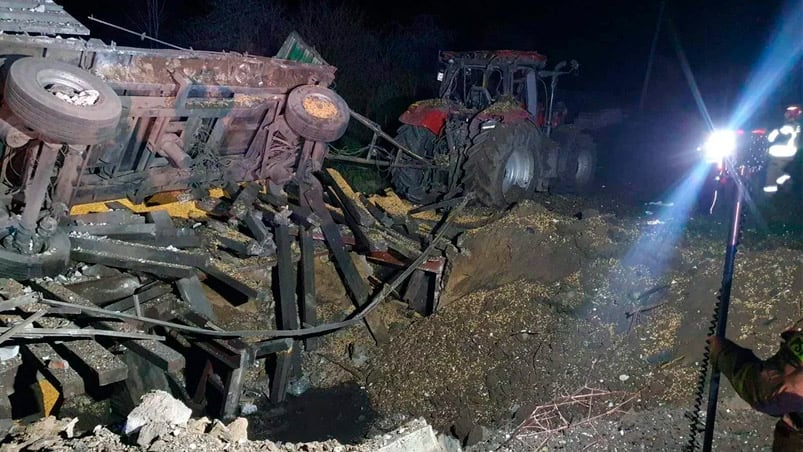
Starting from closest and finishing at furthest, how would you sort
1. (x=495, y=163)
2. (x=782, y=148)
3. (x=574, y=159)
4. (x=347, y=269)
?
(x=347, y=269), (x=782, y=148), (x=495, y=163), (x=574, y=159)

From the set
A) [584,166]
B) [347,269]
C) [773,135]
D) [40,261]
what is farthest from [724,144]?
[584,166]

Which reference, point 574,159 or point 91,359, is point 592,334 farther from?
point 574,159

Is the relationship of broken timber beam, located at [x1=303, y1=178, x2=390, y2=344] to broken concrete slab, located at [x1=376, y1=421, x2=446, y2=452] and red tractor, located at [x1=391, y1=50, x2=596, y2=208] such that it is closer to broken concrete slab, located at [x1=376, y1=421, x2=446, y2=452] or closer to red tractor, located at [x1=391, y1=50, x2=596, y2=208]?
red tractor, located at [x1=391, y1=50, x2=596, y2=208]

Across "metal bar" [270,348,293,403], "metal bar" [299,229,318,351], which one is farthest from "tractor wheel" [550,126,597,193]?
"metal bar" [270,348,293,403]

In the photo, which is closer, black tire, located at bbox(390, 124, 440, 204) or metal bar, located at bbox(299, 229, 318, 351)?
metal bar, located at bbox(299, 229, 318, 351)

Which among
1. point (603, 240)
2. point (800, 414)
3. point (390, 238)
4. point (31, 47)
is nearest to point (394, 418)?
point (390, 238)

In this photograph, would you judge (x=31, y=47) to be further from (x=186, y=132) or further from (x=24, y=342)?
(x=24, y=342)

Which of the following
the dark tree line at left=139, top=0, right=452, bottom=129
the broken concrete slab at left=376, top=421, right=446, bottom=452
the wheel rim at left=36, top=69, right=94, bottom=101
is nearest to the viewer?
the broken concrete slab at left=376, top=421, right=446, bottom=452

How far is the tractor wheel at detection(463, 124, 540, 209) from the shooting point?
7.67 meters

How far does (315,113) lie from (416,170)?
256 centimetres

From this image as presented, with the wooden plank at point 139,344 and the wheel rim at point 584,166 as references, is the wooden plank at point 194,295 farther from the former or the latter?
the wheel rim at point 584,166

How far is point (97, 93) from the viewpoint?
4.32 meters

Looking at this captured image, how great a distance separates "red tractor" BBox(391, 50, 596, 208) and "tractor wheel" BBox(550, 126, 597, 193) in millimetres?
80

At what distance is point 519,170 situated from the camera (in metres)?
8.50
